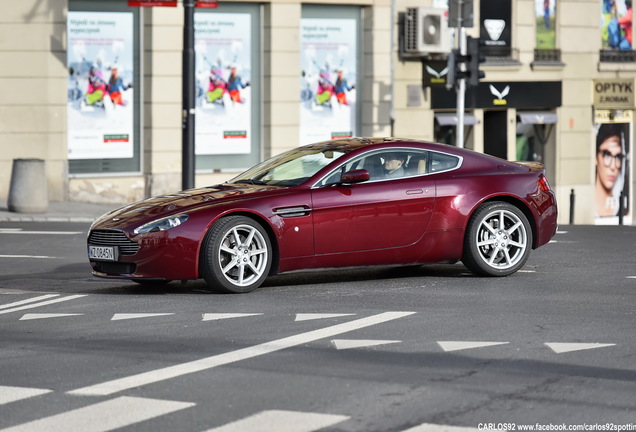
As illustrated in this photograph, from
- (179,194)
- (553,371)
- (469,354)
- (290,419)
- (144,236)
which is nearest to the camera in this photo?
(290,419)

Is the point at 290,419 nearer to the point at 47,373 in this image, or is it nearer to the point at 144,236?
the point at 47,373

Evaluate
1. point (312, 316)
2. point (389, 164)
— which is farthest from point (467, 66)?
point (312, 316)

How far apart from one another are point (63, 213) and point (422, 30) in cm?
1050

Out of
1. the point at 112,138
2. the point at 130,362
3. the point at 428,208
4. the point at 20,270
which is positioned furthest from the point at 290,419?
the point at 112,138

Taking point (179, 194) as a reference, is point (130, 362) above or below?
below

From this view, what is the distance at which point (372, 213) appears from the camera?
11.2 m

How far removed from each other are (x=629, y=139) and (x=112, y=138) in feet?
48.3

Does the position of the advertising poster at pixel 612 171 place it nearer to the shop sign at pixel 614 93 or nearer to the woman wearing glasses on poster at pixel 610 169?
the woman wearing glasses on poster at pixel 610 169

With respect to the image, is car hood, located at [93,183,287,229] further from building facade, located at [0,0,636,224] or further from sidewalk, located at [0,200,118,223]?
Answer: building facade, located at [0,0,636,224]

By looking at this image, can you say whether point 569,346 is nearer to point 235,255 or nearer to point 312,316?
point 312,316

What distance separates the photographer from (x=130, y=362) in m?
7.54

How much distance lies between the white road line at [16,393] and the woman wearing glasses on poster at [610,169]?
27.9m

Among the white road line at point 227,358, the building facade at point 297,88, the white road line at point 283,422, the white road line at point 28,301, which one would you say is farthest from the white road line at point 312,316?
the building facade at point 297,88

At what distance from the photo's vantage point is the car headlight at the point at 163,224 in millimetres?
10508
